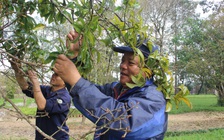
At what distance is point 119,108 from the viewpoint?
1.72 meters

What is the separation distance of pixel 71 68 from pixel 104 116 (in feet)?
1.11

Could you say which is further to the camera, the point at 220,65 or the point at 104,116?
the point at 220,65

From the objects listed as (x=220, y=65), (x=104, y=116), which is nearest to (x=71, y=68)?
(x=104, y=116)

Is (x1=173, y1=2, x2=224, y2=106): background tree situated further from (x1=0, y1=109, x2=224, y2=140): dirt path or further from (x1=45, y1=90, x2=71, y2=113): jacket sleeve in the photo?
(x1=45, y1=90, x2=71, y2=113): jacket sleeve

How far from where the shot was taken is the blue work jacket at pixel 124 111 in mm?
1741

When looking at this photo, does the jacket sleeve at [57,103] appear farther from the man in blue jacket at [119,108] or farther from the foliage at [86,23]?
the man in blue jacket at [119,108]

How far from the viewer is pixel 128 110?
5.84ft

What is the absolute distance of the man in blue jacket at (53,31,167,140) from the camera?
5.73 ft

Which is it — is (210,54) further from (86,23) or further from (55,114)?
(86,23)

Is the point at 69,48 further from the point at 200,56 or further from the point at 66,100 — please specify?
the point at 200,56

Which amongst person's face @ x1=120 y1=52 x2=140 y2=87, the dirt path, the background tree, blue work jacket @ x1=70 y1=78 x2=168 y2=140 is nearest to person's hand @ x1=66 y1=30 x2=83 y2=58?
blue work jacket @ x1=70 y1=78 x2=168 y2=140

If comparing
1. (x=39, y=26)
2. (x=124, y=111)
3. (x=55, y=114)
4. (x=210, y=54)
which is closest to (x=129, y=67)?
(x=124, y=111)

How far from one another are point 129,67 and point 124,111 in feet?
1.85

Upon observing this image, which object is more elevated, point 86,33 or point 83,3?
point 83,3
